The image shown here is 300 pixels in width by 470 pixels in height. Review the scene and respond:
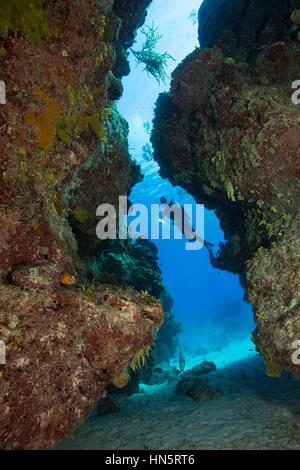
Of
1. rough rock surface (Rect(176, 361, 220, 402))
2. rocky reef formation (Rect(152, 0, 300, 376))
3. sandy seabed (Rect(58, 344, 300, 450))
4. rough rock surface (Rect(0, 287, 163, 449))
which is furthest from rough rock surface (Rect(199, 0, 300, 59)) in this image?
rough rock surface (Rect(176, 361, 220, 402))

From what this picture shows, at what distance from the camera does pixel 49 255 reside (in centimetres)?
405

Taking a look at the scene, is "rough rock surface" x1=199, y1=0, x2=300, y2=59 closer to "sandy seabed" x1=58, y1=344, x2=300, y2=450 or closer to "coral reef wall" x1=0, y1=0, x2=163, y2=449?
"coral reef wall" x1=0, y1=0, x2=163, y2=449

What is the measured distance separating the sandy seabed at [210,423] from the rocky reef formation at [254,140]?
1062 mm

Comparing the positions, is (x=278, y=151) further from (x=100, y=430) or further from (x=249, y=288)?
(x=100, y=430)

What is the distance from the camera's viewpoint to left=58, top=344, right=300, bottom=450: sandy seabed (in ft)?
14.0

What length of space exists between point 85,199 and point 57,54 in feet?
11.2

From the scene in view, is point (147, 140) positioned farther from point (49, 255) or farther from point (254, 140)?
point (49, 255)

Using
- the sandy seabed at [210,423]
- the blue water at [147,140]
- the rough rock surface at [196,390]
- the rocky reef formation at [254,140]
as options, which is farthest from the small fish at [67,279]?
the blue water at [147,140]

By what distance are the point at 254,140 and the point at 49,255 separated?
18.3ft

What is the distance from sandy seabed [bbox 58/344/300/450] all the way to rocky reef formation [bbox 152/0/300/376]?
1.06 meters

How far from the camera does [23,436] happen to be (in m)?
2.75

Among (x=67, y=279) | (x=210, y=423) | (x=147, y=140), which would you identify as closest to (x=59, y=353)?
(x=67, y=279)

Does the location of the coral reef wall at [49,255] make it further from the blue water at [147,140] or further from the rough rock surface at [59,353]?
the blue water at [147,140]
